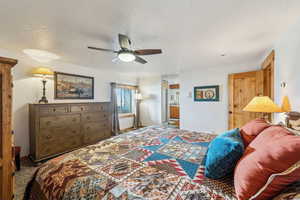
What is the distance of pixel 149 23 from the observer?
1767 millimetres

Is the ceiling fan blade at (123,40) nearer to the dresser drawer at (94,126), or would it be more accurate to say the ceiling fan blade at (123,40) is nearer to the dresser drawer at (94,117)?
the dresser drawer at (94,117)

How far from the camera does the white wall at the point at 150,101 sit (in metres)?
5.66

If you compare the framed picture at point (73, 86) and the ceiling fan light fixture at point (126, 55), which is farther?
the framed picture at point (73, 86)

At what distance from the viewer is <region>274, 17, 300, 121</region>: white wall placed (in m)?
1.61

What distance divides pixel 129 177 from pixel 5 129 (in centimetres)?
133

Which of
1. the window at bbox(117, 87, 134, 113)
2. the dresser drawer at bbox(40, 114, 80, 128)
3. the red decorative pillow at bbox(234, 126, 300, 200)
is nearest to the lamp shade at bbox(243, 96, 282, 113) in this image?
the red decorative pillow at bbox(234, 126, 300, 200)

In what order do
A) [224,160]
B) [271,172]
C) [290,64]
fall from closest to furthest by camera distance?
1. [271,172]
2. [224,160]
3. [290,64]

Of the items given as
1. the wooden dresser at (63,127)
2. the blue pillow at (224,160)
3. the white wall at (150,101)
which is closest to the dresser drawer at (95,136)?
the wooden dresser at (63,127)

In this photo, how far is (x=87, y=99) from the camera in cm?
410

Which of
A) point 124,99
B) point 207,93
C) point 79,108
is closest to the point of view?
point 79,108

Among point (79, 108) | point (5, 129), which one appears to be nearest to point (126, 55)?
point (5, 129)

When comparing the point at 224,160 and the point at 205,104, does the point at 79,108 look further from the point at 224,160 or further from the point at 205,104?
the point at 205,104

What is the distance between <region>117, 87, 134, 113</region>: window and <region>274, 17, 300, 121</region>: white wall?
179 inches

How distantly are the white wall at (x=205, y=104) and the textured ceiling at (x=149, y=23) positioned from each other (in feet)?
4.68
